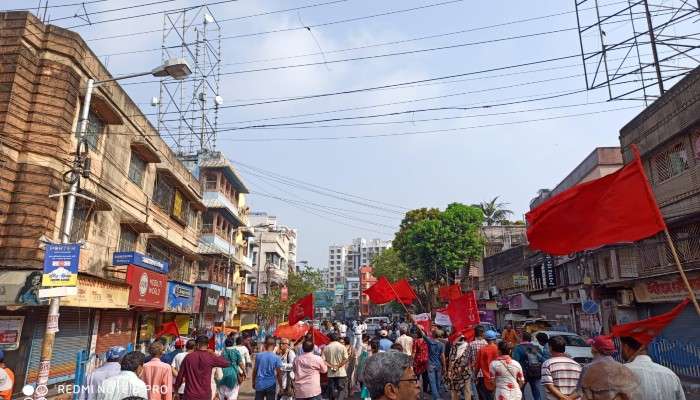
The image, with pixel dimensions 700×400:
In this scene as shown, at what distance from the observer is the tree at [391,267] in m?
65.4

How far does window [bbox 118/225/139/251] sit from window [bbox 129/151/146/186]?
1960mm

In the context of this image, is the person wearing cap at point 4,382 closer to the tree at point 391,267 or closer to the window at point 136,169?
the window at point 136,169

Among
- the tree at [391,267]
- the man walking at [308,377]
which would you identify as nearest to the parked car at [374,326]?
the tree at [391,267]

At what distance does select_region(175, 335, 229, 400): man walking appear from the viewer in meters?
7.06

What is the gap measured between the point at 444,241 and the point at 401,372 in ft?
141

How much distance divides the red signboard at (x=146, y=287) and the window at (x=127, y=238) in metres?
1.22

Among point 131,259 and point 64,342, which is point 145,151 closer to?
point 131,259

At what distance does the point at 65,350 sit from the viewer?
46.4 ft

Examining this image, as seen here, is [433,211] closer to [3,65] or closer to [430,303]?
[430,303]

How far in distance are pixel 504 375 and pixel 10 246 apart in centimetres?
1212

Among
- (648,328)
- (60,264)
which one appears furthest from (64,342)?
(648,328)

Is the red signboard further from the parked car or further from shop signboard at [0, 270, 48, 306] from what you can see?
the parked car

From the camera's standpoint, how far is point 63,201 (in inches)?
531


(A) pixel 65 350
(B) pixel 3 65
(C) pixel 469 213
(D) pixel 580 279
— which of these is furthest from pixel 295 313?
(C) pixel 469 213
